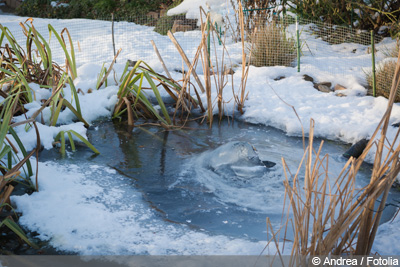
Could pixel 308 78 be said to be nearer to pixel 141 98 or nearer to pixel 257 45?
pixel 257 45

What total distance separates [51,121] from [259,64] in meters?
3.10

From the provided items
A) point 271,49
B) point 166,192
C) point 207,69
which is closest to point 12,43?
point 207,69

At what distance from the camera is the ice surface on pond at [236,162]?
3338mm

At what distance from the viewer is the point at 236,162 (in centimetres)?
343

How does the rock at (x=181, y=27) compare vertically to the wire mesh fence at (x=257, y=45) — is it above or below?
above

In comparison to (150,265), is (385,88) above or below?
above

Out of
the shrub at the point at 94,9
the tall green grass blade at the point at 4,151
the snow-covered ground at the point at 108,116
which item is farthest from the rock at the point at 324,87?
the shrub at the point at 94,9

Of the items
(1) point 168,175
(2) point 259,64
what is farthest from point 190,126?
(2) point 259,64

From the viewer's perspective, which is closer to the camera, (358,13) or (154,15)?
(358,13)

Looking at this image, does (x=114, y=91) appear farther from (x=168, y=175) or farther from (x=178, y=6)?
(x=178, y=6)

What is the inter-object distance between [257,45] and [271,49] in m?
0.20

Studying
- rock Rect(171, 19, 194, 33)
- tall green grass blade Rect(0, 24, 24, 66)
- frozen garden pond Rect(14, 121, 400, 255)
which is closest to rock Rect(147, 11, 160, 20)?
rock Rect(171, 19, 194, 33)

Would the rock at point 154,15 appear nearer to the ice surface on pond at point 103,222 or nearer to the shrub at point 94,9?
the shrub at point 94,9

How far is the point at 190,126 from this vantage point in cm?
437
